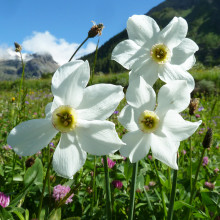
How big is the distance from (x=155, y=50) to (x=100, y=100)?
26 centimetres

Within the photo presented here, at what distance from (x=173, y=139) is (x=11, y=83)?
12.3 metres

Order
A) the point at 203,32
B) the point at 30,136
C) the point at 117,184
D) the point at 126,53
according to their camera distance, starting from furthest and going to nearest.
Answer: the point at 203,32 → the point at 117,184 → the point at 126,53 → the point at 30,136

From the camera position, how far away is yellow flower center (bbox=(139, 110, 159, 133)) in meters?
0.64

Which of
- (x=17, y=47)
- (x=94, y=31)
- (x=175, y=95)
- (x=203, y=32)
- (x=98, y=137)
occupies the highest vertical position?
(x=203, y=32)

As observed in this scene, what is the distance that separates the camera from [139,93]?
63 centimetres

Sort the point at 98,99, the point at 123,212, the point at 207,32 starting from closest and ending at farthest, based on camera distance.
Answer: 1. the point at 98,99
2. the point at 123,212
3. the point at 207,32

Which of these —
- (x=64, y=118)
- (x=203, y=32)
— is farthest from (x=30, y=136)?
(x=203, y=32)

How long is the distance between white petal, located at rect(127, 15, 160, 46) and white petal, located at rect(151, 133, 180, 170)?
293 millimetres

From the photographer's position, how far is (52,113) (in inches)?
24.3

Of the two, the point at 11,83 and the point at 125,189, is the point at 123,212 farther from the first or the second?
the point at 11,83

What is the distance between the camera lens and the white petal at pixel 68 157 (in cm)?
60

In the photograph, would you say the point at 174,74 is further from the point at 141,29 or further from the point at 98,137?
the point at 98,137

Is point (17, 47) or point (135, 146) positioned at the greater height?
point (17, 47)

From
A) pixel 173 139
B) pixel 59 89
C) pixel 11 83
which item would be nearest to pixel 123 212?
pixel 173 139
